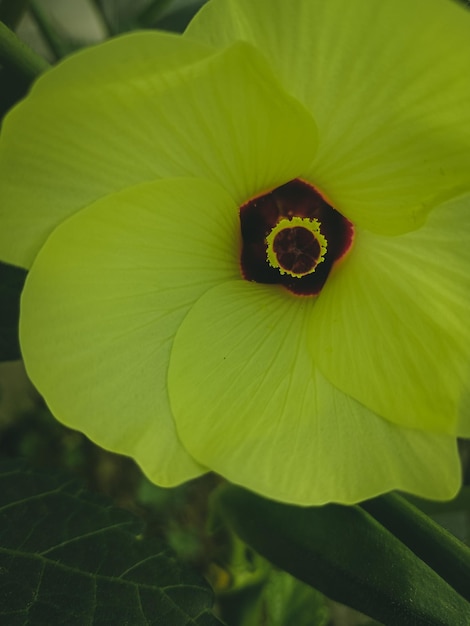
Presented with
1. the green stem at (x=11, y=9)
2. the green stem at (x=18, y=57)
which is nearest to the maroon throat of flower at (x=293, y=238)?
the green stem at (x=18, y=57)

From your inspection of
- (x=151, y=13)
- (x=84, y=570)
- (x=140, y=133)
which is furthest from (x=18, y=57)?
(x=151, y=13)

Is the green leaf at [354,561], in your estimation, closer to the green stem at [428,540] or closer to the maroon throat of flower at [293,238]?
the green stem at [428,540]

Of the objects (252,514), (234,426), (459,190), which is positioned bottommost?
(252,514)

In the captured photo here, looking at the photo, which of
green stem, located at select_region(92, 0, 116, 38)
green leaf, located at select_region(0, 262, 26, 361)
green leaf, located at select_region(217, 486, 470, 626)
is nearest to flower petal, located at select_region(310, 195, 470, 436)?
green leaf, located at select_region(217, 486, 470, 626)

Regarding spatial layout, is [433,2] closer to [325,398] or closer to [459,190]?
[459,190]

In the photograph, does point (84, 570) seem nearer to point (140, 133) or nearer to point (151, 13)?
point (140, 133)

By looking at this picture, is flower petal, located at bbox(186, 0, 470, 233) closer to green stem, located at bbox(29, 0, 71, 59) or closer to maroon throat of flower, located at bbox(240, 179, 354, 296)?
maroon throat of flower, located at bbox(240, 179, 354, 296)

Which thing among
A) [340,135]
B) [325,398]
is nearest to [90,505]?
[325,398]
